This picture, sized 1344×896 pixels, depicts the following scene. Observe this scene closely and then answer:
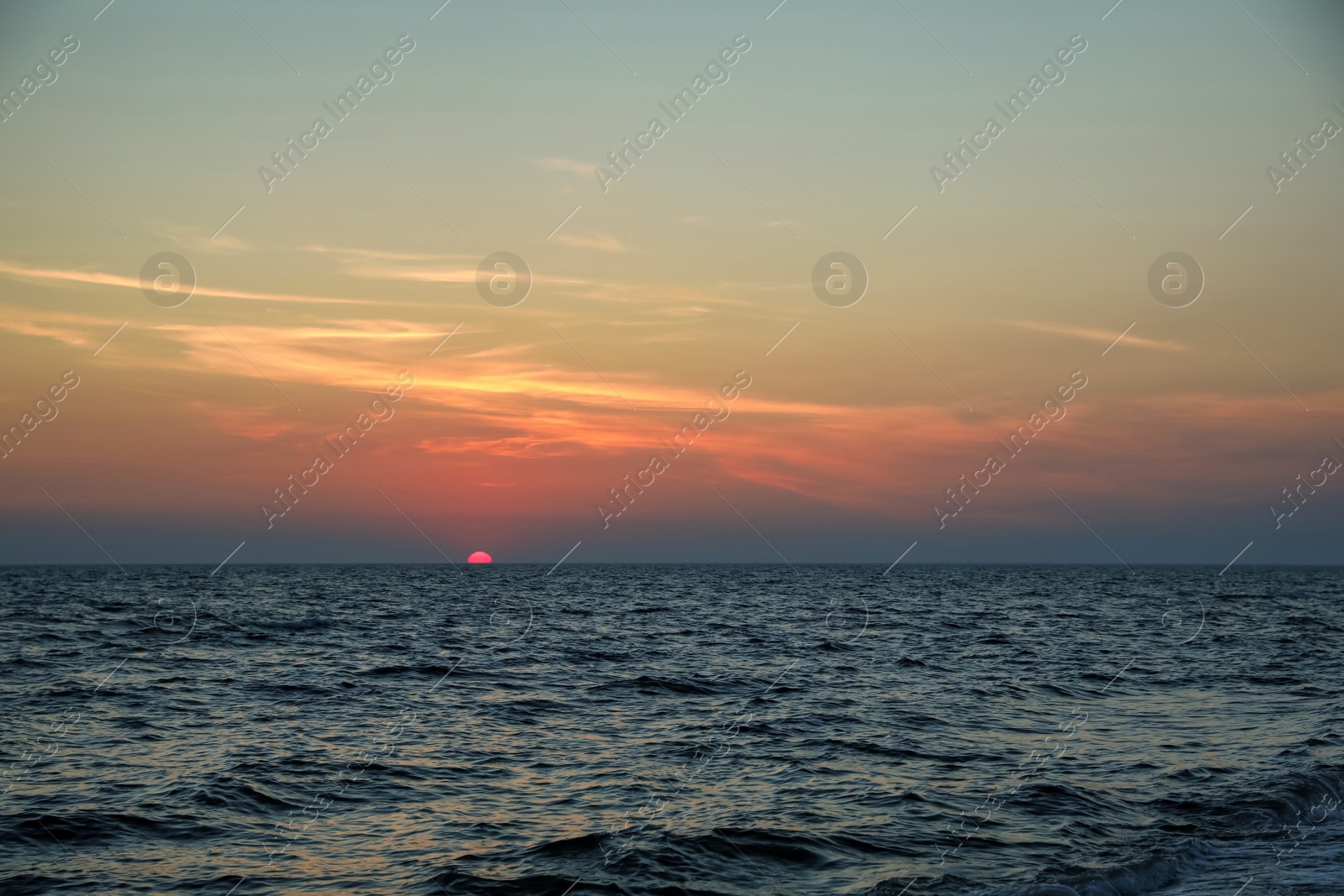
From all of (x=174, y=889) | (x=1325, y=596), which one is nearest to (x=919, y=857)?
(x=174, y=889)

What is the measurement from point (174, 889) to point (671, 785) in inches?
308

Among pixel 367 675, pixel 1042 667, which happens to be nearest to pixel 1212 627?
pixel 1042 667

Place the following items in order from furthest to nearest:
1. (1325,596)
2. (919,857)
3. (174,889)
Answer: (1325,596) → (919,857) → (174,889)

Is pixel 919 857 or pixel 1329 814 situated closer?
pixel 919 857

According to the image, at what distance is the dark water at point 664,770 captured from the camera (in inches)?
492

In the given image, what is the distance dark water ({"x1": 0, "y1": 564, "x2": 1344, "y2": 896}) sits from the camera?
12484mm

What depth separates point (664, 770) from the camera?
17344 mm

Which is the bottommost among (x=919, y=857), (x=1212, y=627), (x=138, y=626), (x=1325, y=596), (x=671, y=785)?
(x=1325, y=596)

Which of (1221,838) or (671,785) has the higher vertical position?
(671,785)

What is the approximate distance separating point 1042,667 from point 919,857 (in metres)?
21.9

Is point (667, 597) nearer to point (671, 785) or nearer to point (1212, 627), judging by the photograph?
point (1212, 627)

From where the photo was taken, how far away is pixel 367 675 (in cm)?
2914

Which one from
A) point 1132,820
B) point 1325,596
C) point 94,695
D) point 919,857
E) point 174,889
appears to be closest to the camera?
point 174,889

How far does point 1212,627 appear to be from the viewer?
174ft
